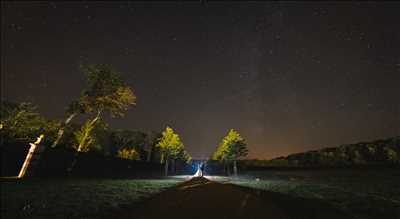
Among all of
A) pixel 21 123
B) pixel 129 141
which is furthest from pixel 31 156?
pixel 129 141

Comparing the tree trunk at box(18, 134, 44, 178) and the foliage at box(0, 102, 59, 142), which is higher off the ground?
the foliage at box(0, 102, 59, 142)

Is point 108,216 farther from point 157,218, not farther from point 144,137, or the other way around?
point 144,137

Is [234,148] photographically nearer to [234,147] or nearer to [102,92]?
[234,147]

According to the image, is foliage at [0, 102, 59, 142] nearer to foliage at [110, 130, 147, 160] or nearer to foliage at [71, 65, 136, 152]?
foliage at [71, 65, 136, 152]

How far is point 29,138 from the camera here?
1927 centimetres

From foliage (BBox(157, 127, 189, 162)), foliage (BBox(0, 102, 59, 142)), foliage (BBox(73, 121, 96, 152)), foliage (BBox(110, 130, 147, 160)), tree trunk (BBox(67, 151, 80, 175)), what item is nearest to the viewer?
Answer: foliage (BBox(0, 102, 59, 142))

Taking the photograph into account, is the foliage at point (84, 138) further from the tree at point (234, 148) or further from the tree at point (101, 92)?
the tree at point (234, 148)

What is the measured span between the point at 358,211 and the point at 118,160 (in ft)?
92.5

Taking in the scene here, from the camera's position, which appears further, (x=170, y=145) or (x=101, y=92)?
(x=170, y=145)

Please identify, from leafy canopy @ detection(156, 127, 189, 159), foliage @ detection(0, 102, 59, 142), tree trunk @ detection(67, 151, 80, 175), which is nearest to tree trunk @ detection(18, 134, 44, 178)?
foliage @ detection(0, 102, 59, 142)

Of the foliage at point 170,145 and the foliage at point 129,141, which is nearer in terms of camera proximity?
the foliage at point 170,145

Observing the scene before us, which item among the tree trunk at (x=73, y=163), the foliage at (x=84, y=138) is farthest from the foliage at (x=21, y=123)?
the foliage at (x=84, y=138)

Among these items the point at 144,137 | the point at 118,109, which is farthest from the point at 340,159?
the point at 118,109

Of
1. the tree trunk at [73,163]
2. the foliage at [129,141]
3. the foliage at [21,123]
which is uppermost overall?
the foliage at [129,141]
